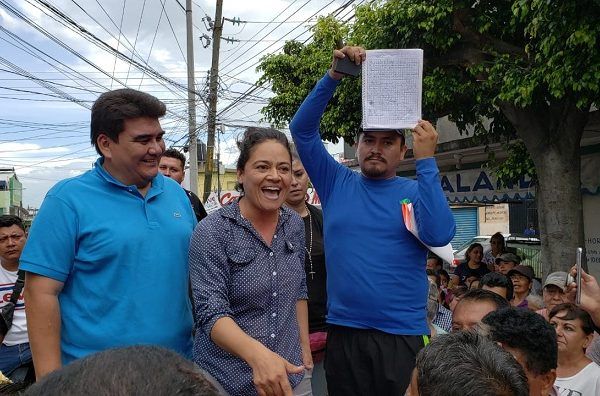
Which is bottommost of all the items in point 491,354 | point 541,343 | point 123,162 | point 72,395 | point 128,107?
point 541,343

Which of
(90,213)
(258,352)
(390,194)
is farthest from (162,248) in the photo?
(390,194)

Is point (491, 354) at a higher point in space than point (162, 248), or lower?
lower

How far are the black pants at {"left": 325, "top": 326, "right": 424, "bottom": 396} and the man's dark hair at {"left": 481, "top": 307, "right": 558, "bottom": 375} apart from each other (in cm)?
33

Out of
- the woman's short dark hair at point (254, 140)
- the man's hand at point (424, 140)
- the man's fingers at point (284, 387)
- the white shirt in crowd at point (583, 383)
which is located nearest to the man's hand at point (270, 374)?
the man's fingers at point (284, 387)

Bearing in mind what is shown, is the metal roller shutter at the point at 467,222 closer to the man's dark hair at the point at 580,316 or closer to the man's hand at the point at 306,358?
the man's dark hair at the point at 580,316

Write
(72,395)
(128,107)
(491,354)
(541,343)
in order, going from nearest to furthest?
(72,395) < (491,354) < (128,107) < (541,343)

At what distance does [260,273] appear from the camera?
2.04 metres

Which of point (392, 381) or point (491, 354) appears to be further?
point (392, 381)

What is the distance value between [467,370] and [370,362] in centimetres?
101

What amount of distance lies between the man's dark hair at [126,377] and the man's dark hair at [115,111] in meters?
1.39

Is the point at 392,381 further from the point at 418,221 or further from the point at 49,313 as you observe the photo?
the point at 49,313

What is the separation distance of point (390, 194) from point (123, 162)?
116 cm

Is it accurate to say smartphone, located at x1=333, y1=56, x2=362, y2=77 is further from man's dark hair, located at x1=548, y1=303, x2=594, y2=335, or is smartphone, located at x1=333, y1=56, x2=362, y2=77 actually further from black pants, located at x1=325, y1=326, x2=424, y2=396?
man's dark hair, located at x1=548, y1=303, x2=594, y2=335

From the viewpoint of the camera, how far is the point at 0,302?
4.46 metres
